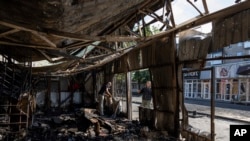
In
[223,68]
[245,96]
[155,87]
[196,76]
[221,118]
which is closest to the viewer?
[155,87]

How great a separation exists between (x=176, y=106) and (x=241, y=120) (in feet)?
24.5

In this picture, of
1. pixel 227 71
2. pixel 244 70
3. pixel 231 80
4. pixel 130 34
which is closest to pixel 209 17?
pixel 130 34

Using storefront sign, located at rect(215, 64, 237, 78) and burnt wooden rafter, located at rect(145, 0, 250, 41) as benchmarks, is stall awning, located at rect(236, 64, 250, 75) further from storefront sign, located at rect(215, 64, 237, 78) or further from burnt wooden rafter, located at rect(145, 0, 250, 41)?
burnt wooden rafter, located at rect(145, 0, 250, 41)

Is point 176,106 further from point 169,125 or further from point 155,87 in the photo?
point 155,87

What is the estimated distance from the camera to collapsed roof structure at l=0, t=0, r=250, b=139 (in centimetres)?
482

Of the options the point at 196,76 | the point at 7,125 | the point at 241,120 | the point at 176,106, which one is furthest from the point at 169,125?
the point at 196,76

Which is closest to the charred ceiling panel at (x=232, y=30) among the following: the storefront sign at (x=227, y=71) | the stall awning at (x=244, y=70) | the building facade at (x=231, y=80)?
the building facade at (x=231, y=80)

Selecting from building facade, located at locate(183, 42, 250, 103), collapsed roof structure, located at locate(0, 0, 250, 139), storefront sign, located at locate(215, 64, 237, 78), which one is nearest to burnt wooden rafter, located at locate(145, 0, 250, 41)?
collapsed roof structure, located at locate(0, 0, 250, 139)

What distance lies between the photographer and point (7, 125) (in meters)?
8.95

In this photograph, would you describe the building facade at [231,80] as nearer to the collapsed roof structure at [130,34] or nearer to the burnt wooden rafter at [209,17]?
the collapsed roof structure at [130,34]

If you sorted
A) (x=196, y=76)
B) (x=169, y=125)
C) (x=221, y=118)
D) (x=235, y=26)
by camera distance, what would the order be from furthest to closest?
1. (x=196, y=76)
2. (x=221, y=118)
3. (x=169, y=125)
4. (x=235, y=26)

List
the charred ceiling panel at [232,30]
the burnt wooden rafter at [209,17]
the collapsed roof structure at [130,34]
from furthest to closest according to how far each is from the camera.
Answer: the burnt wooden rafter at [209,17] < the charred ceiling panel at [232,30] < the collapsed roof structure at [130,34]

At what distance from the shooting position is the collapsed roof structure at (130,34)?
190 inches

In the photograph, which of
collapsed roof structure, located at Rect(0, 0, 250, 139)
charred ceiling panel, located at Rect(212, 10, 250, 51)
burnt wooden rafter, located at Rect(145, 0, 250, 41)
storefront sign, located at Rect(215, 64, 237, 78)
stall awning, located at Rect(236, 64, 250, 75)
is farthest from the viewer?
storefront sign, located at Rect(215, 64, 237, 78)
